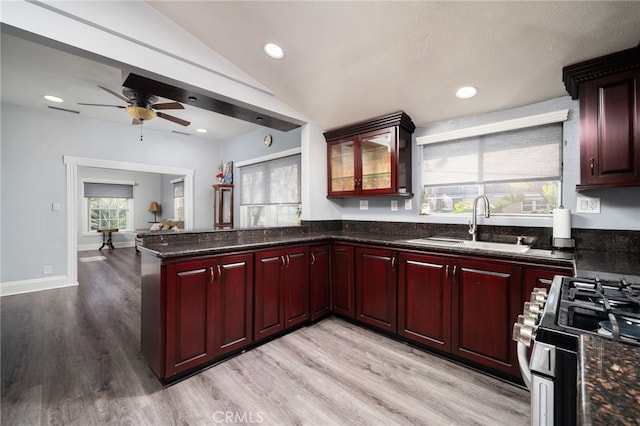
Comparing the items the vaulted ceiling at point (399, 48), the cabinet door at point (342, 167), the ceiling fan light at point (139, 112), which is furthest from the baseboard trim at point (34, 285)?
the cabinet door at point (342, 167)

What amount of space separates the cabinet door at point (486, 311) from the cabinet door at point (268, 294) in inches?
56.9

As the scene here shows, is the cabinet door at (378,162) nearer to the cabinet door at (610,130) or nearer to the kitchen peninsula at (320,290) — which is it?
the kitchen peninsula at (320,290)

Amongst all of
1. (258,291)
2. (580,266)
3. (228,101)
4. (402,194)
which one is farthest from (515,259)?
(228,101)

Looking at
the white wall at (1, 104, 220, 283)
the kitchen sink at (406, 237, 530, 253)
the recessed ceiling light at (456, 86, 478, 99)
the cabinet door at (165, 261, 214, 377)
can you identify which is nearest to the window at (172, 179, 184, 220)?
the white wall at (1, 104, 220, 283)

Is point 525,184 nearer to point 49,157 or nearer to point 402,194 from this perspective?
point 402,194

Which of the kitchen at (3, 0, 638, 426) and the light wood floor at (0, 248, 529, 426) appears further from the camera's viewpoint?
the kitchen at (3, 0, 638, 426)

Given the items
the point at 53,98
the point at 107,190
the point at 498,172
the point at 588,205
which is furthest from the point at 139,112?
the point at 107,190

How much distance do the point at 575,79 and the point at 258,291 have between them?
278 centimetres

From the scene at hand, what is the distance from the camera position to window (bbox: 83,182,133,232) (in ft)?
27.0

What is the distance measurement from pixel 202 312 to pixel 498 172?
2.73 m

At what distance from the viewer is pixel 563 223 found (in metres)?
1.93

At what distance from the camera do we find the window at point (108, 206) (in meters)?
8.23

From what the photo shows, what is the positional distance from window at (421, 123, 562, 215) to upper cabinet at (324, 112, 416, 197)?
0.90 ft

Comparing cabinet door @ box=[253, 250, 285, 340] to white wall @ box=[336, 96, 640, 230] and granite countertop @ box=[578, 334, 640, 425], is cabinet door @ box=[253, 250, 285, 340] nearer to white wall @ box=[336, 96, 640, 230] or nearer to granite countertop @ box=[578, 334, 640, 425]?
white wall @ box=[336, 96, 640, 230]
